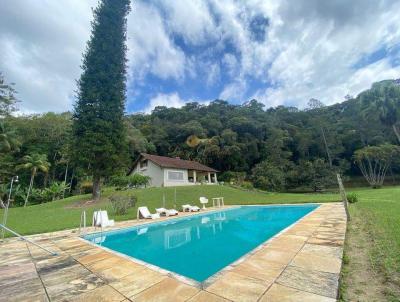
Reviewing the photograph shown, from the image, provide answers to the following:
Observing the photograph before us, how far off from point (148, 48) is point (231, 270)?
55.6ft

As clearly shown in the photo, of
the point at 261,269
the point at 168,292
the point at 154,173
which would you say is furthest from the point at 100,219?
the point at 154,173

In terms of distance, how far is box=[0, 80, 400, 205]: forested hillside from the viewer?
28594 millimetres

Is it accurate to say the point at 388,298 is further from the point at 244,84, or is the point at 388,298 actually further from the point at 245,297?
the point at 244,84

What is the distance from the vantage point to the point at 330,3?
1080 cm

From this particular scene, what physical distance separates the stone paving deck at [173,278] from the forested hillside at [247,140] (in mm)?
25543

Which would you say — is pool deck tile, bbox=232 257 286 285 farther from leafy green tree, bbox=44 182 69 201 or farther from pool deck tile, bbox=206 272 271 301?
leafy green tree, bbox=44 182 69 201

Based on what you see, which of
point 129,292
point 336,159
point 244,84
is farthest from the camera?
point 336,159

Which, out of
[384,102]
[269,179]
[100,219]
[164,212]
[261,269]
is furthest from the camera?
[269,179]

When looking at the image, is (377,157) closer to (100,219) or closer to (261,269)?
(261,269)

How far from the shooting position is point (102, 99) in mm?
19438

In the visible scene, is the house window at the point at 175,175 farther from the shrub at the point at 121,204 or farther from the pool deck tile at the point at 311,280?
the pool deck tile at the point at 311,280

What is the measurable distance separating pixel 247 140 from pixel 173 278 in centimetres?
4015

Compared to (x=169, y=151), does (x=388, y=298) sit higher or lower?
lower

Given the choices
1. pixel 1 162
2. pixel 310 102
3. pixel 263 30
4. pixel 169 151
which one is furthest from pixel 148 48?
pixel 310 102
